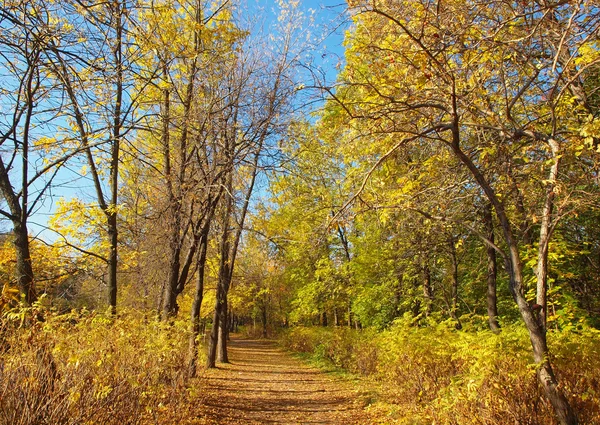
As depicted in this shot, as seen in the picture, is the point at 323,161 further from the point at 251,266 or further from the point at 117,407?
the point at 251,266

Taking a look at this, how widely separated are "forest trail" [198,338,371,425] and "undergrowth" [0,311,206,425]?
2.31 m

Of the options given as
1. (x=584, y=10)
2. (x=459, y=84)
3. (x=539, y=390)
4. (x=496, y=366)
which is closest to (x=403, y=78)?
(x=459, y=84)

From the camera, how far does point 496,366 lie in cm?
417

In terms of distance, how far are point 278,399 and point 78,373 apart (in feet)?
21.4

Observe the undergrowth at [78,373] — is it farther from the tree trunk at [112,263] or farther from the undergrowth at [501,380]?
the undergrowth at [501,380]

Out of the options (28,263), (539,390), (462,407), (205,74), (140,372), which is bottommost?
(462,407)

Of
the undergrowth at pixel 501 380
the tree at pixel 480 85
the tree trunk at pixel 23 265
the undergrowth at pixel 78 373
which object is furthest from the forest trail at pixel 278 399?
the tree at pixel 480 85

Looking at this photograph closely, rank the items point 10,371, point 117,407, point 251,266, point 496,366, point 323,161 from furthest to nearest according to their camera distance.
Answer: point 251,266 → point 323,161 → point 496,366 → point 117,407 → point 10,371

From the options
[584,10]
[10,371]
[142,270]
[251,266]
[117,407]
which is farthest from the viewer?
[251,266]

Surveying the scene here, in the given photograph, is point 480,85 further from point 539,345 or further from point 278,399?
point 278,399

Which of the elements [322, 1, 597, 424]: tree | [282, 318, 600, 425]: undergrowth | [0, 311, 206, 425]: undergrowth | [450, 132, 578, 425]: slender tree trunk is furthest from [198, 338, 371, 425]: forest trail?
[322, 1, 597, 424]: tree

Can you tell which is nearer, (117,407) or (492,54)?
(117,407)

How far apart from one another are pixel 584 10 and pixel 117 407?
5.58m

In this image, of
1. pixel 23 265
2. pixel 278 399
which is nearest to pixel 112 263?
pixel 23 265
